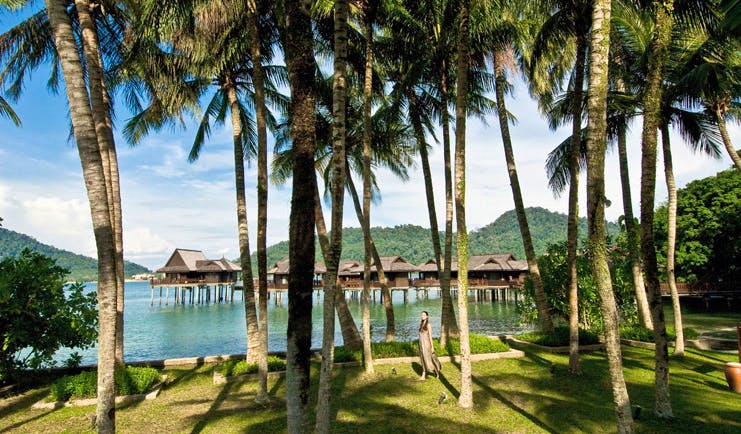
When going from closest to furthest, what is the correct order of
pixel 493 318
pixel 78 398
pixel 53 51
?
pixel 78 398, pixel 53 51, pixel 493 318

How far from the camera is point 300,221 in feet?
16.1

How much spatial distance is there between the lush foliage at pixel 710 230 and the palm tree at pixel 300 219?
38.4 meters

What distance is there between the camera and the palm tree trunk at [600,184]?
5.82 meters

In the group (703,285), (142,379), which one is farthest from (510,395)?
(703,285)

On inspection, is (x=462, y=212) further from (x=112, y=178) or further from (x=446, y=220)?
(x=112, y=178)

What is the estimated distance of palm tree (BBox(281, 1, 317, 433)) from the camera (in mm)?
4652

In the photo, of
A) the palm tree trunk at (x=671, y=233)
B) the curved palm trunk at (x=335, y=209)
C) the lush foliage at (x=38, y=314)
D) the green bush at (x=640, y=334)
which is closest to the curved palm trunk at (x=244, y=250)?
the lush foliage at (x=38, y=314)

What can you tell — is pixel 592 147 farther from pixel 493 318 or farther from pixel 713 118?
pixel 493 318

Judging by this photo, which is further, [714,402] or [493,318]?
[493,318]

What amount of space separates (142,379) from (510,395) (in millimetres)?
7958

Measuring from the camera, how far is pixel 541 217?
537ft

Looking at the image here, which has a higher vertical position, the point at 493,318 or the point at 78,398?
the point at 78,398

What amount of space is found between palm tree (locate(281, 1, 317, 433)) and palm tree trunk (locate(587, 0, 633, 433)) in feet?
12.8

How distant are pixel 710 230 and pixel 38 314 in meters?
41.6
